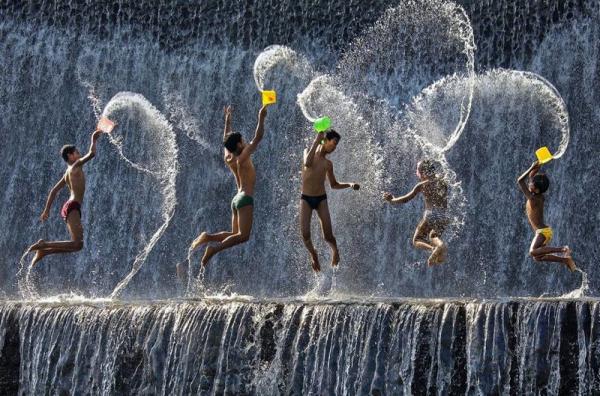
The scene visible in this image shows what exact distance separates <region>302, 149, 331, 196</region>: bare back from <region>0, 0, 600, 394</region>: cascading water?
151cm

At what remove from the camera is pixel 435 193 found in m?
17.1

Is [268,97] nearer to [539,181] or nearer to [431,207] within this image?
[431,207]

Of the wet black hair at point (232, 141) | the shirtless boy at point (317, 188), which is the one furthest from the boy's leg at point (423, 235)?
the wet black hair at point (232, 141)

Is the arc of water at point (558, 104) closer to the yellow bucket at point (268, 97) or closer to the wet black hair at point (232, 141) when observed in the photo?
the wet black hair at point (232, 141)

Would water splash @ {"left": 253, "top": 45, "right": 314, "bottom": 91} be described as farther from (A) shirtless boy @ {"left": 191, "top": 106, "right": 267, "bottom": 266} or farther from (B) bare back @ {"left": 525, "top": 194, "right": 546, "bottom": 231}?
(B) bare back @ {"left": 525, "top": 194, "right": 546, "bottom": 231}

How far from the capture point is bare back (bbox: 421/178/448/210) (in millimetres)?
17000

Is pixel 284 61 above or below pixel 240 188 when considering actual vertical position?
above

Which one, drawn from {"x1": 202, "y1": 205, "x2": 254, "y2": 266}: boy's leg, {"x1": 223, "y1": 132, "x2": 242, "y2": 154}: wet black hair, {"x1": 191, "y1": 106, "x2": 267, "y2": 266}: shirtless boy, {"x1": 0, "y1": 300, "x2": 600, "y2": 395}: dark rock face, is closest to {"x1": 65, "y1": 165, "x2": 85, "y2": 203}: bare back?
{"x1": 0, "y1": 300, "x2": 600, "y2": 395}: dark rock face

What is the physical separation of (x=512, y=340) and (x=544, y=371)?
393mm

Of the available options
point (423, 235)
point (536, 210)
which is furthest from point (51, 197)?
point (536, 210)

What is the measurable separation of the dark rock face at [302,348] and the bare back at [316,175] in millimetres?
2082

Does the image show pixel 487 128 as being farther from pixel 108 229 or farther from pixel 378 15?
pixel 108 229

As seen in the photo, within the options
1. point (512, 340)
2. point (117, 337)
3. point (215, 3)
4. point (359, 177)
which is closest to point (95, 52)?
point (215, 3)

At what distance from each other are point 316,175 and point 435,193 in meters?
1.27
